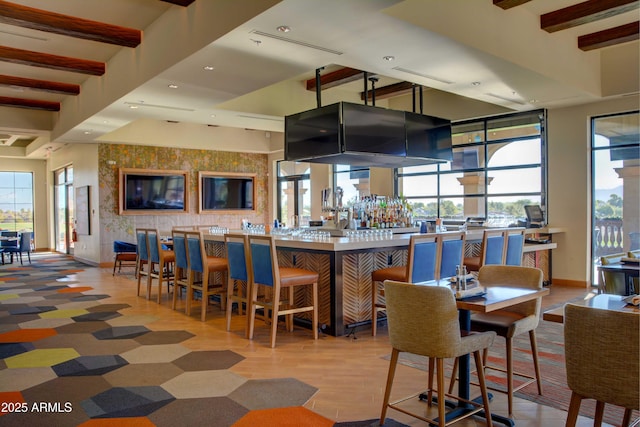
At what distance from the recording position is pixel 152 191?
11891mm

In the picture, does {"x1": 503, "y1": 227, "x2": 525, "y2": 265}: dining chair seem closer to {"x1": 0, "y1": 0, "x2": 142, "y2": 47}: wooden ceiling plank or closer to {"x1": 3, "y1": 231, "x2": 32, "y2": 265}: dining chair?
{"x1": 0, "y1": 0, "x2": 142, "y2": 47}: wooden ceiling plank

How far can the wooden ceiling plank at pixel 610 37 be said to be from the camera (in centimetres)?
633

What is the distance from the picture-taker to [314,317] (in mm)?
4676

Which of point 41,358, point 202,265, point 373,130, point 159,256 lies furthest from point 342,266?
point 159,256

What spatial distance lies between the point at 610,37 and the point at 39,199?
1713cm

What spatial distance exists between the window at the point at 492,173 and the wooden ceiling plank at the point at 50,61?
22.0 ft

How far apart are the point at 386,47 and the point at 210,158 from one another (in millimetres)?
8862

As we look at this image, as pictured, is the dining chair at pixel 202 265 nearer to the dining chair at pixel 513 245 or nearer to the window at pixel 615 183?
the dining chair at pixel 513 245

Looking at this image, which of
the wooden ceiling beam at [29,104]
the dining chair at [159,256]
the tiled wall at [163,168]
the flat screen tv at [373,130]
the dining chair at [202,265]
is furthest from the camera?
the tiled wall at [163,168]

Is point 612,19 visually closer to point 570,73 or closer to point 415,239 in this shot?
point 570,73

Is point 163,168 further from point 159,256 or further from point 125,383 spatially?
point 125,383

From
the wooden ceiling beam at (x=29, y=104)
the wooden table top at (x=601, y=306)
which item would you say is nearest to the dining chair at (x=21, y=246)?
the wooden ceiling beam at (x=29, y=104)

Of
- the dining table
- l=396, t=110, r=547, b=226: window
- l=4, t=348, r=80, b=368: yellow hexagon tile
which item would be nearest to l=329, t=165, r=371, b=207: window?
l=396, t=110, r=547, b=226: window

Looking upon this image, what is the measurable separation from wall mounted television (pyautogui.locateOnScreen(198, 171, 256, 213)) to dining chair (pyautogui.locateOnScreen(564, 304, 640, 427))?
453 inches
